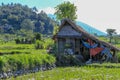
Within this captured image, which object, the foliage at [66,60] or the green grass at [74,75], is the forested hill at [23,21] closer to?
the foliage at [66,60]

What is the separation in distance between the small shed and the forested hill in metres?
81.1

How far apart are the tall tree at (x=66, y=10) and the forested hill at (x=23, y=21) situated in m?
65.1

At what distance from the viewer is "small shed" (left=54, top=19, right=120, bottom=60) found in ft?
99.0

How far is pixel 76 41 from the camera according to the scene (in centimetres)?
3133

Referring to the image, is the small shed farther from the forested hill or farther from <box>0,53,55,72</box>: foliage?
the forested hill

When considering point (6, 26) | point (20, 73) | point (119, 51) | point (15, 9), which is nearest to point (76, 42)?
point (119, 51)

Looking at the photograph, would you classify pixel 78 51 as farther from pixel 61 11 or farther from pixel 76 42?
pixel 61 11

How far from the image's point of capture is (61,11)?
1866 inches

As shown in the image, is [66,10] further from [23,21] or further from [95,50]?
[23,21]

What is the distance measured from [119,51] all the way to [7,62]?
588 inches

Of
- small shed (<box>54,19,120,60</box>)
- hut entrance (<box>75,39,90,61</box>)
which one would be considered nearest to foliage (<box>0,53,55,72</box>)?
small shed (<box>54,19,120,60</box>)

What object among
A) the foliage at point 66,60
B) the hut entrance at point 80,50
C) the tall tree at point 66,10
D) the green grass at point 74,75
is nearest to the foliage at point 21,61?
the green grass at point 74,75

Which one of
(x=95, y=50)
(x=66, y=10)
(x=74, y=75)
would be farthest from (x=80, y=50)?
(x=66, y=10)

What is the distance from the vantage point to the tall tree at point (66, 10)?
46.9m
